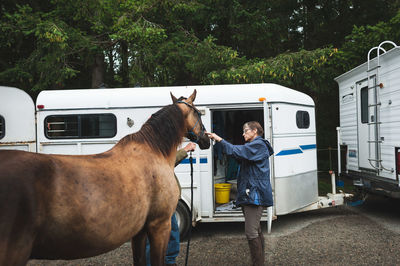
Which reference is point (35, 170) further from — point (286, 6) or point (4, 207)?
point (286, 6)

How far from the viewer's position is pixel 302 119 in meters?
6.42

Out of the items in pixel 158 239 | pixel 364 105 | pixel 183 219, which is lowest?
pixel 183 219

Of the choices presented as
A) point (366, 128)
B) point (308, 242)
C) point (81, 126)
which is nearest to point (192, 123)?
point (81, 126)

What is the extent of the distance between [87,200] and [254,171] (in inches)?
84.2

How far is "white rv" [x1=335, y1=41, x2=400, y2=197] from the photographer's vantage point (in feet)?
19.5

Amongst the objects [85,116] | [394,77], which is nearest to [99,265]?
[85,116]

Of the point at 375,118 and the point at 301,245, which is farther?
the point at 375,118

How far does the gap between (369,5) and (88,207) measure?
1387 centimetres

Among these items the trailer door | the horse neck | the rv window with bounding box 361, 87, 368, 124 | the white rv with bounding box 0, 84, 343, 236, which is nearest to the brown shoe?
the horse neck

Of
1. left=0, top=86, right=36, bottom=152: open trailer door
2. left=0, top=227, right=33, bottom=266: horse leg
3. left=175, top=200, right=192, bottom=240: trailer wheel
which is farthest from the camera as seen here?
left=175, top=200, right=192, bottom=240: trailer wheel

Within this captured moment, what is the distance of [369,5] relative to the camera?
41.8 ft

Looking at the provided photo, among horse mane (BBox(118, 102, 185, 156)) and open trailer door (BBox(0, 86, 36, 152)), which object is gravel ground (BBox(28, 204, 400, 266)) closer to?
open trailer door (BBox(0, 86, 36, 152))

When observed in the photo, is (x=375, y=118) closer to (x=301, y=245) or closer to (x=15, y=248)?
(x=301, y=245)

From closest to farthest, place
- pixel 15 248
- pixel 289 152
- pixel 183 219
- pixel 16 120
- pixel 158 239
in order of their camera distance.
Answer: pixel 15 248 → pixel 158 239 → pixel 16 120 → pixel 183 219 → pixel 289 152
